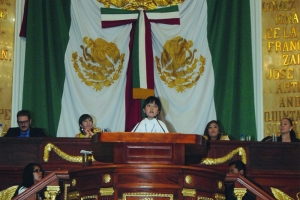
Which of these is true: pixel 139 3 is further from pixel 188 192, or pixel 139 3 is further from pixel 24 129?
pixel 188 192

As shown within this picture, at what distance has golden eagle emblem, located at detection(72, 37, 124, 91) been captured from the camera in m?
13.4

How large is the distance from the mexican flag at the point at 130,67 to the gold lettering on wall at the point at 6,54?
12.6 inches

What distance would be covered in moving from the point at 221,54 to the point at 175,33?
0.95m

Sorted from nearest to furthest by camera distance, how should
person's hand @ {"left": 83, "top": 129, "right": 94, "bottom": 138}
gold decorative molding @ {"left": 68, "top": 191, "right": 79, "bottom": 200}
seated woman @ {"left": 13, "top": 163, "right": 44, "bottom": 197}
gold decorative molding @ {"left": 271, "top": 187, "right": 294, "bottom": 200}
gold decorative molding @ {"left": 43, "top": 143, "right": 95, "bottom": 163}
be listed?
1. gold decorative molding @ {"left": 68, "top": 191, "right": 79, "bottom": 200}
2. seated woman @ {"left": 13, "top": 163, "right": 44, "bottom": 197}
3. gold decorative molding @ {"left": 271, "top": 187, "right": 294, "bottom": 200}
4. gold decorative molding @ {"left": 43, "top": 143, "right": 95, "bottom": 163}
5. person's hand @ {"left": 83, "top": 129, "right": 94, "bottom": 138}

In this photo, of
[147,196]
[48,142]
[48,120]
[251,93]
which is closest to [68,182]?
[147,196]

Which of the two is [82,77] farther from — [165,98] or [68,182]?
[68,182]

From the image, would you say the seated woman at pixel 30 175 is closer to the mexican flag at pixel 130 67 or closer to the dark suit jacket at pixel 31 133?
the dark suit jacket at pixel 31 133

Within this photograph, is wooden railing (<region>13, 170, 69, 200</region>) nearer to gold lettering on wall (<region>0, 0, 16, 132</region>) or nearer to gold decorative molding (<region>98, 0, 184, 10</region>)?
gold lettering on wall (<region>0, 0, 16, 132</region>)

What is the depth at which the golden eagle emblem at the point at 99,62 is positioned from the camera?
1336 centimetres

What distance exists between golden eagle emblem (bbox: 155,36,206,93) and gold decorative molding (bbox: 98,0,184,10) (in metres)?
0.70

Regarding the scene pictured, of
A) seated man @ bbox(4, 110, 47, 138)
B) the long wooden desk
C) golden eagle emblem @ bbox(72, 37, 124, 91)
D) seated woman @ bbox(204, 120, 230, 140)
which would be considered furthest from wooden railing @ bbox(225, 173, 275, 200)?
golden eagle emblem @ bbox(72, 37, 124, 91)

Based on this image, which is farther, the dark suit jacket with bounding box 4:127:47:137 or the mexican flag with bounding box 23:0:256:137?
the mexican flag with bounding box 23:0:256:137

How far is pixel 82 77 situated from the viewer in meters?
13.3

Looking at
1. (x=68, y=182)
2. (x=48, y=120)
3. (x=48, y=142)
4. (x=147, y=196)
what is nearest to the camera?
(x=147, y=196)
